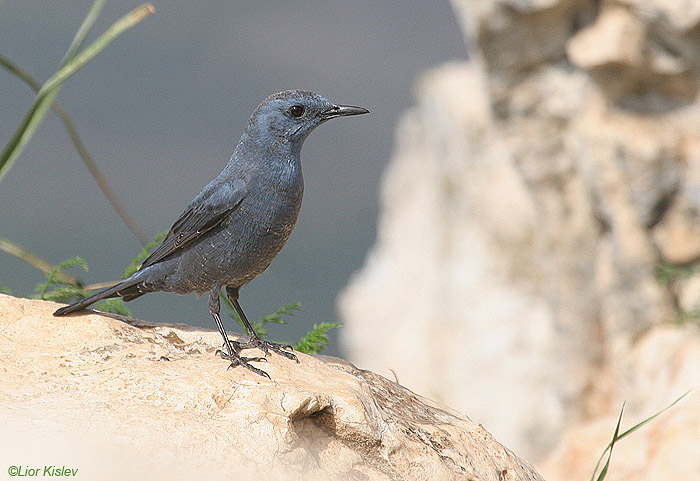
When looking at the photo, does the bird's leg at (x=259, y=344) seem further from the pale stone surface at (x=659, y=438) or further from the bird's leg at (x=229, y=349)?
the pale stone surface at (x=659, y=438)

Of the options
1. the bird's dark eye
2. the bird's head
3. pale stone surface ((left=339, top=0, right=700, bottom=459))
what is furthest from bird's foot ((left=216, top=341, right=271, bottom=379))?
pale stone surface ((left=339, top=0, right=700, bottom=459))

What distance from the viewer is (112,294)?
3525 millimetres

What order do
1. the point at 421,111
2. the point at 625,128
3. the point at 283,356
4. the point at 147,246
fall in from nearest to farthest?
1. the point at 283,356
2. the point at 147,246
3. the point at 625,128
4. the point at 421,111

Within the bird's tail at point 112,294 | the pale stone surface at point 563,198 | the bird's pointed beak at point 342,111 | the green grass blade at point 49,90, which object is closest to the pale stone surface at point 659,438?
the pale stone surface at point 563,198

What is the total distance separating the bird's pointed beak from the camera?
135 inches

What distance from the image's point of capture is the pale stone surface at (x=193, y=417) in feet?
7.85

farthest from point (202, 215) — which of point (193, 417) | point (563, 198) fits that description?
point (563, 198)

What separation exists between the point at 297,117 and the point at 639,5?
5.66 meters

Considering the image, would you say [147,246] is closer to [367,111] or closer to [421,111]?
[367,111]

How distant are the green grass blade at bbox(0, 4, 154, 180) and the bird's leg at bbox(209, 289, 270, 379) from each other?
183 centimetres

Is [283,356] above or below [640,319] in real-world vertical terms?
below

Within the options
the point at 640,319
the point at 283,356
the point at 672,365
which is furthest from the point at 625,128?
the point at 283,356

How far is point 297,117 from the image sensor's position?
3422 mm

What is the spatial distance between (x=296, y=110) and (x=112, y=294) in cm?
125
